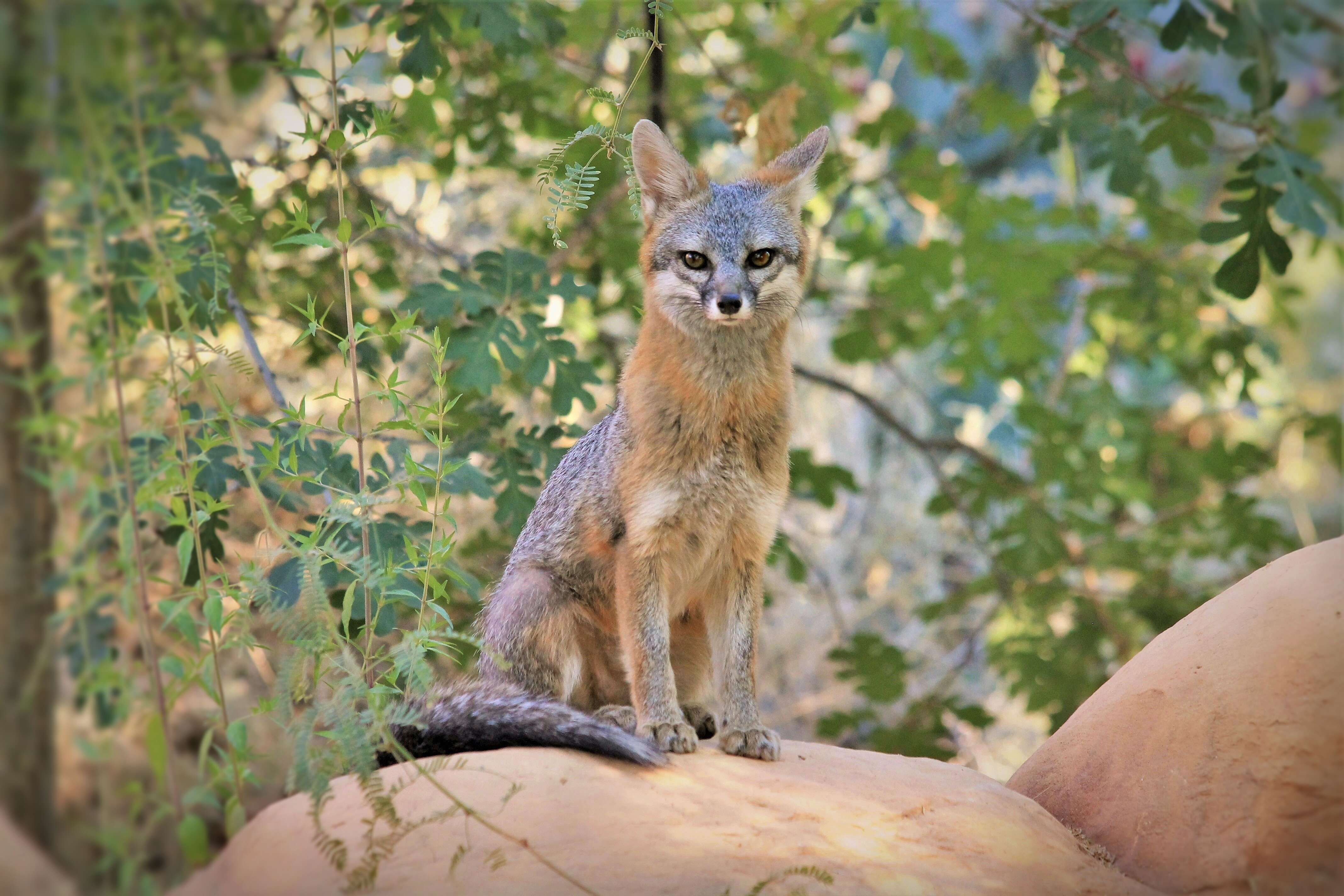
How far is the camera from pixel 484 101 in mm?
5848

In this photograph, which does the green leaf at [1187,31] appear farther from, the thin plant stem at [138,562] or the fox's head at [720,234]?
the thin plant stem at [138,562]

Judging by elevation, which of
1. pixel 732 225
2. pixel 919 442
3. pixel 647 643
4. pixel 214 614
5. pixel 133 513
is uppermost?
pixel 732 225

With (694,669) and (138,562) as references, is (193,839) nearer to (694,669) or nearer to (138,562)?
(138,562)

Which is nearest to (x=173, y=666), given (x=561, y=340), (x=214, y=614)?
(x=214, y=614)

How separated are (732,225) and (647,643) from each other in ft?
4.98

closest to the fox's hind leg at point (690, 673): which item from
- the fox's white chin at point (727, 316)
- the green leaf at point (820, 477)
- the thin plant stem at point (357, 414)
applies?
the thin plant stem at point (357, 414)

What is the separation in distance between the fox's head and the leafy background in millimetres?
185

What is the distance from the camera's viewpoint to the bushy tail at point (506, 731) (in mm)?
3158

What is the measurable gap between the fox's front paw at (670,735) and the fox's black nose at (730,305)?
1353 mm

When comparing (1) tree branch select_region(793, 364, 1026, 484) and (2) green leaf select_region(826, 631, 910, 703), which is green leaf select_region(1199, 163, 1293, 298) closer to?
(1) tree branch select_region(793, 364, 1026, 484)

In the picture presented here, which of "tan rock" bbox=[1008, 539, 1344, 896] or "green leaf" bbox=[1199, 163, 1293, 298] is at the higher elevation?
"green leaf" bbox=[1199, 163, 1293, 298]

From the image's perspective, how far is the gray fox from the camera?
11.8ft

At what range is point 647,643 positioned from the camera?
3564 millimetres

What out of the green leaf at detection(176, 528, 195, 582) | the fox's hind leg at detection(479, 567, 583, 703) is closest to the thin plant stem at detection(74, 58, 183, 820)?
the green leaf at detection(176, 528, 195, 582)
